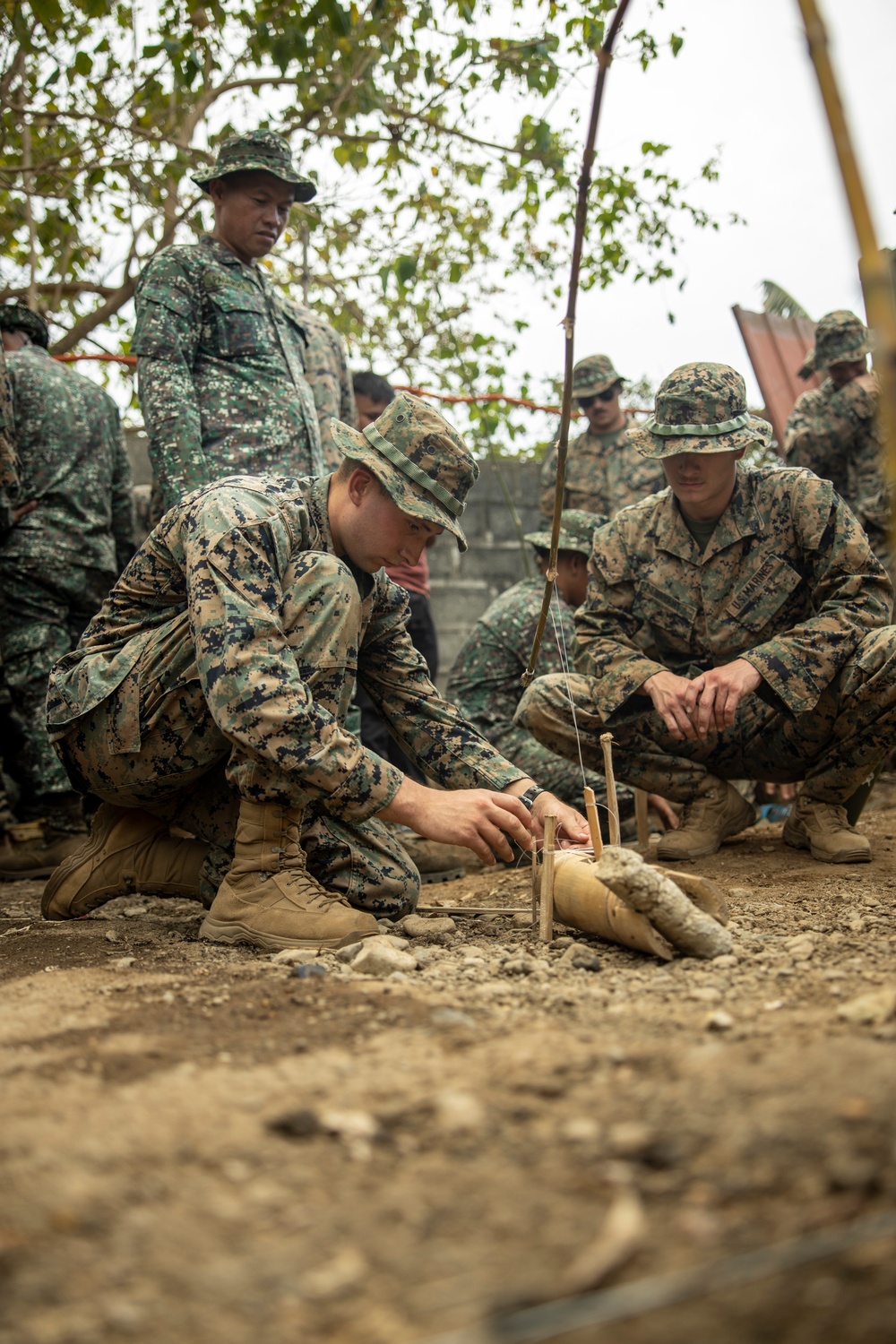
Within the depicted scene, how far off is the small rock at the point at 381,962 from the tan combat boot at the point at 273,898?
0.23 metres

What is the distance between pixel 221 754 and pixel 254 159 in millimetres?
2005

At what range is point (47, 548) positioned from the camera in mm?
4285

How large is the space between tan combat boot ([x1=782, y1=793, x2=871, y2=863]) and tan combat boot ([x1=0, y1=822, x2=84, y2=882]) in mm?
2454

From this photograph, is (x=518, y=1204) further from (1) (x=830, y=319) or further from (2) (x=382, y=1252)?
(1) (x=830, y=319)

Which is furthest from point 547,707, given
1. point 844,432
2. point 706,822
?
point 844,432

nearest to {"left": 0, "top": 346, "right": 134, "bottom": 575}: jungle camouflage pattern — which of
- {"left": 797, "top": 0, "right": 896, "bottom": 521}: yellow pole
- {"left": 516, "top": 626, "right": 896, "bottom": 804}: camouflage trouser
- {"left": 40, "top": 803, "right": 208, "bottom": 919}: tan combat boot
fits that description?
{"left": 40, "top": 803, "right": 208, "bottom": 919}: tan combat boot

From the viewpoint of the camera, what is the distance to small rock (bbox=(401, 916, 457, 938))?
2.76m

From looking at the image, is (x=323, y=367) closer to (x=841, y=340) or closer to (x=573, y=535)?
(x=573, y=535)

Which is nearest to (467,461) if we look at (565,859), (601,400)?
(565,859)

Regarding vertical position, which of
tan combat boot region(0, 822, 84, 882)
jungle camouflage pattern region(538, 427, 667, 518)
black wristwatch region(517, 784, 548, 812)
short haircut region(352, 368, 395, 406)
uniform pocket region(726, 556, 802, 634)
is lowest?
tan combat boot region(0, 822, 84, 882)

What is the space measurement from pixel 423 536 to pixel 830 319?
4033mm

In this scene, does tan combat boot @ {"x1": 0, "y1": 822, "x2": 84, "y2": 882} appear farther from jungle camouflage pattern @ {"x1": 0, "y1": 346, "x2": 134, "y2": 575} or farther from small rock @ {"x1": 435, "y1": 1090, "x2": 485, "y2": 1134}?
small rock @ {"x1": 435, "y1": 1090, "x2": 485, "y2": 1134}

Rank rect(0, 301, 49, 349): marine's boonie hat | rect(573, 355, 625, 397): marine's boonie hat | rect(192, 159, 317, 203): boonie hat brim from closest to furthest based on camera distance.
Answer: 1. rect(192, 159, 317, 203): boonie hat brim
2. rect(0, 301, 49, 349): marine's boonie hat
3. rect(573, 355, 625, 397): marine's boonie hat

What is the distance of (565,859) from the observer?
99.9 inches
